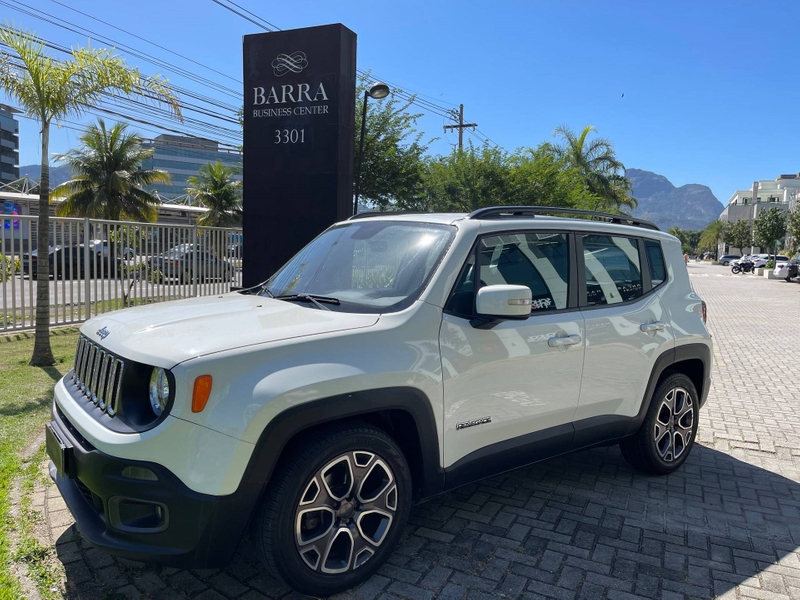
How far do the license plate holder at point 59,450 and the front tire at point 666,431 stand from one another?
3.53 m

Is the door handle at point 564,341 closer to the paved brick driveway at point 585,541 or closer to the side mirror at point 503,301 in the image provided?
the side mirror at point 503,301

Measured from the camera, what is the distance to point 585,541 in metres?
3.47

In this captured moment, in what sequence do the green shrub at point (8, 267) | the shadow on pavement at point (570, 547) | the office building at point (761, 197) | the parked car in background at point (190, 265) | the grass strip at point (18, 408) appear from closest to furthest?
the shadow on pavement at point (570, 547)
the grass strip at point (18, 408)
the green shrub at point (8, 267)
the parked car in background at point (190, 265)
the office building at point (761, 197)

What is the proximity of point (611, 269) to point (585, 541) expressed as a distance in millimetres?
1773

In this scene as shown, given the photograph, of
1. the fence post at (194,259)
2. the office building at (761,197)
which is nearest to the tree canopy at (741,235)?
the office building at (761,197)

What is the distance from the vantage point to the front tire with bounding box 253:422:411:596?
2.58m

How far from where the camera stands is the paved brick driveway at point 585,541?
2.95 metres

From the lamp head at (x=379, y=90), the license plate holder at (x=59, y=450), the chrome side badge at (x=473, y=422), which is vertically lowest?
the license plate holder at (x=59, y=450)

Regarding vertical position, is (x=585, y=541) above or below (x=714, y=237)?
below

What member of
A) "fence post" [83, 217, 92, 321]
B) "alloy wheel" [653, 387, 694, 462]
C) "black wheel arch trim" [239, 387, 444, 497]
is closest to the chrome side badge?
"black wheel arch trim" [239, 387, 444, 497]

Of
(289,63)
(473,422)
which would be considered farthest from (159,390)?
(289,63)

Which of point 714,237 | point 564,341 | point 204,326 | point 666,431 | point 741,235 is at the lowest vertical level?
point 666,431

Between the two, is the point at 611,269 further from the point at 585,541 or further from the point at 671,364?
the point at 585,541

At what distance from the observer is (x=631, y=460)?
14.7 feet
